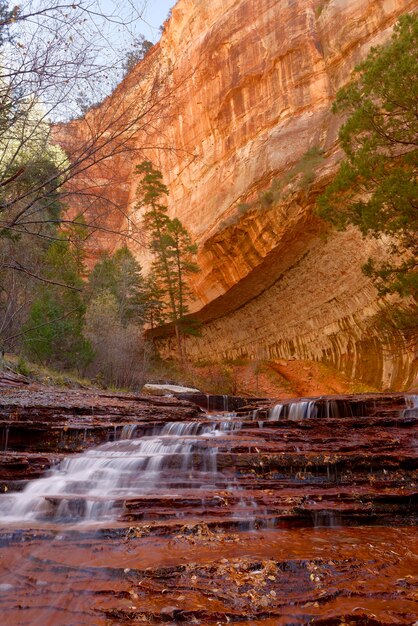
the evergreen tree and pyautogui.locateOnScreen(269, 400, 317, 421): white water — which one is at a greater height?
the evergreen tree

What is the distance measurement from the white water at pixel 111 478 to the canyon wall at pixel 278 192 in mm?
11658

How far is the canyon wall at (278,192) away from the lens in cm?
2022

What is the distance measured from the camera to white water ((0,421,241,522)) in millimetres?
5270

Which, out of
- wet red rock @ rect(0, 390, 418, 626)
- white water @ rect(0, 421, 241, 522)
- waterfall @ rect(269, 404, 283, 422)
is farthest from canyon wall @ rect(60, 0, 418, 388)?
white water @ rect(0, 421, 241, 522)

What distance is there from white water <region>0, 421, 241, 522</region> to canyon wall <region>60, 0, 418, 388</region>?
11658 mm

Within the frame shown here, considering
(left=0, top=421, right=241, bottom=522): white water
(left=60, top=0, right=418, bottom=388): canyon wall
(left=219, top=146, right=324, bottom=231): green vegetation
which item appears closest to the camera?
(left=0, top=421, right=241, bottom=522): white water

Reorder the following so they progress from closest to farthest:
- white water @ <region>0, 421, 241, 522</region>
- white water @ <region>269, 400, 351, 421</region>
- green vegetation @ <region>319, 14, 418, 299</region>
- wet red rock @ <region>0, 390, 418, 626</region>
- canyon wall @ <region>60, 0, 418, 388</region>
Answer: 1. wet red rock @ <region>0, 390, 418, 626</region>
2. white water @ <region>0, 421, 241, 522</region>
3. white water @ <region>269, 400, 351, 421</region>
4. green vegetation @ <region>319, 14, 418, 299</region>
5. canyon wall @ <region>60, 0, 418, 388</region>

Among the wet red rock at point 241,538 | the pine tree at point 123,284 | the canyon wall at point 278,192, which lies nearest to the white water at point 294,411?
the wet red rock at point 241,538

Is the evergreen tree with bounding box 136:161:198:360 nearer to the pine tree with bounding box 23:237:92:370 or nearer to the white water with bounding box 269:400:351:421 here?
the pine tree with bounding box 23:237:92:370

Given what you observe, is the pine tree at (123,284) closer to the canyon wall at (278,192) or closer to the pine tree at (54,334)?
the canyon wall at (278,192)

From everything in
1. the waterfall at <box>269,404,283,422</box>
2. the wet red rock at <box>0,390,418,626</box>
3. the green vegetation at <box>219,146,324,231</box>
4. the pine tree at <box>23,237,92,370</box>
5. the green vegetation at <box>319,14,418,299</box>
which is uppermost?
the green vegetation at <box>219,146,324,231</box>

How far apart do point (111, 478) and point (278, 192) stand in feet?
56.1

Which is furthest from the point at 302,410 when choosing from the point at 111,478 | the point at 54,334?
the point at 54,334

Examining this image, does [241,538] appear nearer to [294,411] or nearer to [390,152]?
[294,411]
